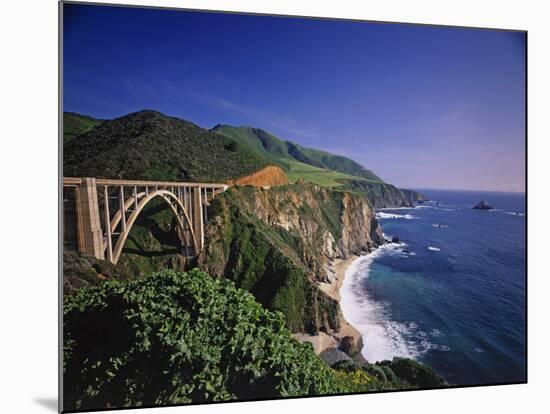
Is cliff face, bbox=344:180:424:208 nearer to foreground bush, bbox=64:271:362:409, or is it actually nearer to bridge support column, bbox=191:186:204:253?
bridge support column, bbox=191:186:204:253

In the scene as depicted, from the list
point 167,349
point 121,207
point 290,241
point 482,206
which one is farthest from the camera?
point 482,206

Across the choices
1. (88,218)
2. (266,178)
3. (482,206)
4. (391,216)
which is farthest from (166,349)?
(482,206)

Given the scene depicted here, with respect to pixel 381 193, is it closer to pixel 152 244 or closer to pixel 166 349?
pixel 152 244

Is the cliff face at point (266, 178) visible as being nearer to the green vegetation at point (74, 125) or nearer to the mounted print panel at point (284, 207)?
A: the mounted print panel at point (284, 207)

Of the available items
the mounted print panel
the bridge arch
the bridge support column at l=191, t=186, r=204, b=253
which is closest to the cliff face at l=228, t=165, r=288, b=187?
the mounted print panel

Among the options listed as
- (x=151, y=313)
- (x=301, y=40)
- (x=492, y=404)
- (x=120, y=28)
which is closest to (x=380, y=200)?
(x=301, y=40)
